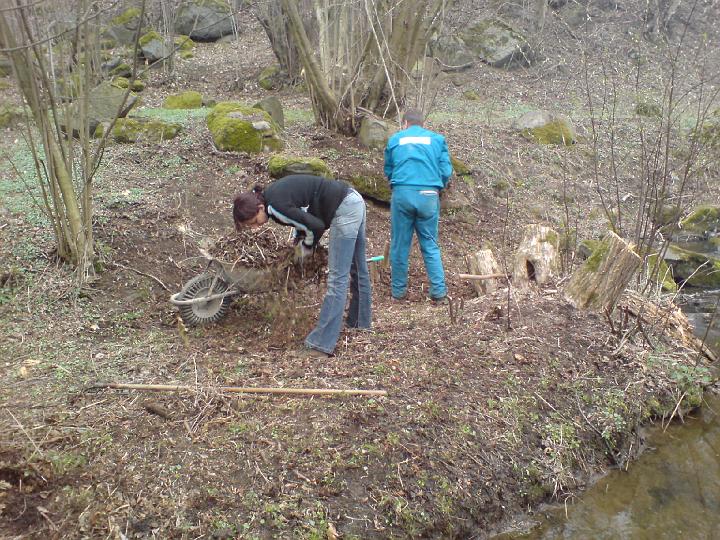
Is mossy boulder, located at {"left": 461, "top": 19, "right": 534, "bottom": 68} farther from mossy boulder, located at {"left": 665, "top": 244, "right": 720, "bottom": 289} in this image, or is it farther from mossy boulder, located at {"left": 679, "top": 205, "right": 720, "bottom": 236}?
mossy boulder, located at {"left": 665, "top": 244, "right": 720, "bottom": 289}

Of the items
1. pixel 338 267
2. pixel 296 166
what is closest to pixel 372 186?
pixel 296 166

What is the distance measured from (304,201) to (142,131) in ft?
18.0

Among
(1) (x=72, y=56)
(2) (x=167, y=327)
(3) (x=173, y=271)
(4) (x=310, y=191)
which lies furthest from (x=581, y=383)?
(1) (x=72, y=56)

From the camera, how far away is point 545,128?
1273cm

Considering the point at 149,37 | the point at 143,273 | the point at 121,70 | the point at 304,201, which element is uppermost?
the point at 304,201

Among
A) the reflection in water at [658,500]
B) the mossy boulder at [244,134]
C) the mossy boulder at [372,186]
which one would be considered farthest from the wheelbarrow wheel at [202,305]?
the mossy boulder at [244,134]

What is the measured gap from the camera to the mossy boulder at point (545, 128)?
12.6m

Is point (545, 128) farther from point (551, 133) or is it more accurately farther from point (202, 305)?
point (202, 305)

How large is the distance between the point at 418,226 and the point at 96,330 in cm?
322

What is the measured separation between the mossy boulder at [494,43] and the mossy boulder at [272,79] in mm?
6361

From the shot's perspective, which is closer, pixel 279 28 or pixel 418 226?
pixel 418 226

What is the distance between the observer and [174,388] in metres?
4.27

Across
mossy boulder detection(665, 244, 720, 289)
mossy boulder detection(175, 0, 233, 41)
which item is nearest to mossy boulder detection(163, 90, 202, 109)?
mossy boulder detection(175, 0, 233, 41)

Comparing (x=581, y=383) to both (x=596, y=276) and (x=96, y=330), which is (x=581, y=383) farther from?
(x=96, y=330)
